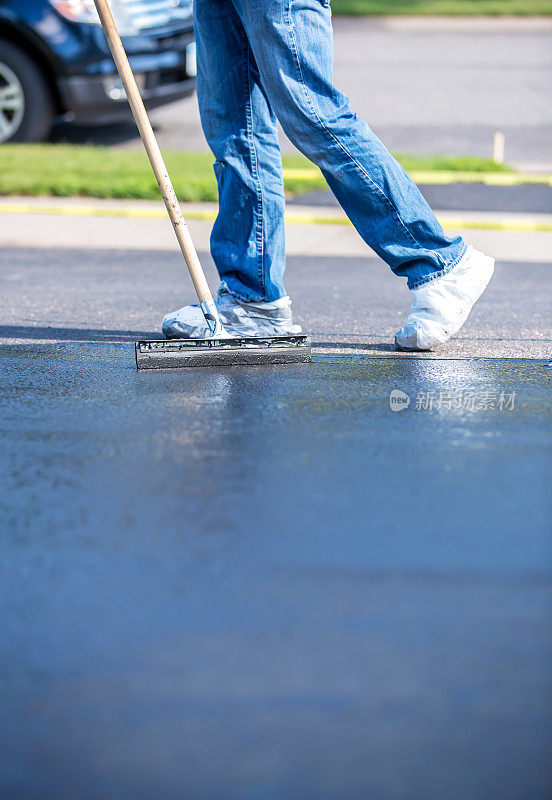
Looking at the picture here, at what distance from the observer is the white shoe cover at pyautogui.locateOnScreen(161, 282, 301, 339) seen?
13.0 ft

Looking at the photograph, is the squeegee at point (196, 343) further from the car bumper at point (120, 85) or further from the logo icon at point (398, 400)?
the car bumper at point (120, 85)

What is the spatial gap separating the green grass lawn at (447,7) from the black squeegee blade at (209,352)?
15.7m

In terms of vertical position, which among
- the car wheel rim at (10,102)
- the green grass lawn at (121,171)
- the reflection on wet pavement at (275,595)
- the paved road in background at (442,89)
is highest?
the reflection on wet pavement at (275,595)

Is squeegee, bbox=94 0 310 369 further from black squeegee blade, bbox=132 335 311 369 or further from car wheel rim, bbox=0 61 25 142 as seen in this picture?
car wheel rim, bbox=0 61 25 142

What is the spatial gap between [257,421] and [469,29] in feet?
49.0

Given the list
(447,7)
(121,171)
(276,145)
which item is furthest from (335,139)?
(447,7)

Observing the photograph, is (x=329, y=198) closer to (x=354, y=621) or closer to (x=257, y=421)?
(x=257, y=421)

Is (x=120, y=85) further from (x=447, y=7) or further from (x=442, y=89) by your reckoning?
(x=447, y=7)

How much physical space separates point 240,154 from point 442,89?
8.72 m

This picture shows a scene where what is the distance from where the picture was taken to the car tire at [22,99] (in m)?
8.66

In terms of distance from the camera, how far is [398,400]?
133 inches

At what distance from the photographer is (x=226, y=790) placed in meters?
1.65

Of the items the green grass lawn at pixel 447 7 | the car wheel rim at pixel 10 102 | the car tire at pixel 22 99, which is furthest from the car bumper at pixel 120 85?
the green grass lawn at pixel 447 7

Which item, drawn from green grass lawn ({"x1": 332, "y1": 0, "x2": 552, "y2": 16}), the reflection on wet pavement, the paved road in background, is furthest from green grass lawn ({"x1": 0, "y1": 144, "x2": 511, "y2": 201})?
green grass lawn ({"x1": 332, "y1": 0, "x2": 552, "y2": 16})
